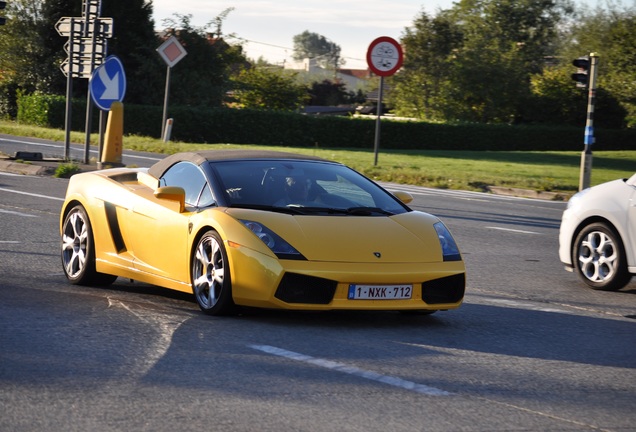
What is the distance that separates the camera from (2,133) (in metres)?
41.1

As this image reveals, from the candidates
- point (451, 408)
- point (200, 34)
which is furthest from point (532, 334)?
point (200, 34)

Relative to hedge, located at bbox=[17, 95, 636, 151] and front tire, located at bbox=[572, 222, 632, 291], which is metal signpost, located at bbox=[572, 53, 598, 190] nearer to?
front tire, located at bbox=[572, 222, 632, 291]

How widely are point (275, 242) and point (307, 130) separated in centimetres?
3865

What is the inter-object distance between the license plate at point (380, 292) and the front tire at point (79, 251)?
2.59m

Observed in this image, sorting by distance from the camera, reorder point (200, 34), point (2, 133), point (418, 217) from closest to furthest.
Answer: point (418, 217) < point (2, 133) < point (200, 34)

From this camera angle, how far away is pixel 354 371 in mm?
6273

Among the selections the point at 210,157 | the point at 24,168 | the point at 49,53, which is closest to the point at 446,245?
the point at 210,157

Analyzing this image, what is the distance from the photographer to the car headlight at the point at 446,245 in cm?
826

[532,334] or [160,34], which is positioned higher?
[160,34]

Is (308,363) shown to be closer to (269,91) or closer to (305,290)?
(305,290)

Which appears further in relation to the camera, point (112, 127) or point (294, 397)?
point (112, 127)

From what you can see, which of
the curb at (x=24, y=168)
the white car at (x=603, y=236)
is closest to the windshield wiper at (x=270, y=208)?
the white car at (x=603, y=236)

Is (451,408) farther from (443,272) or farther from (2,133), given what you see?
(2,133)

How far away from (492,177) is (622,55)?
119 feet
